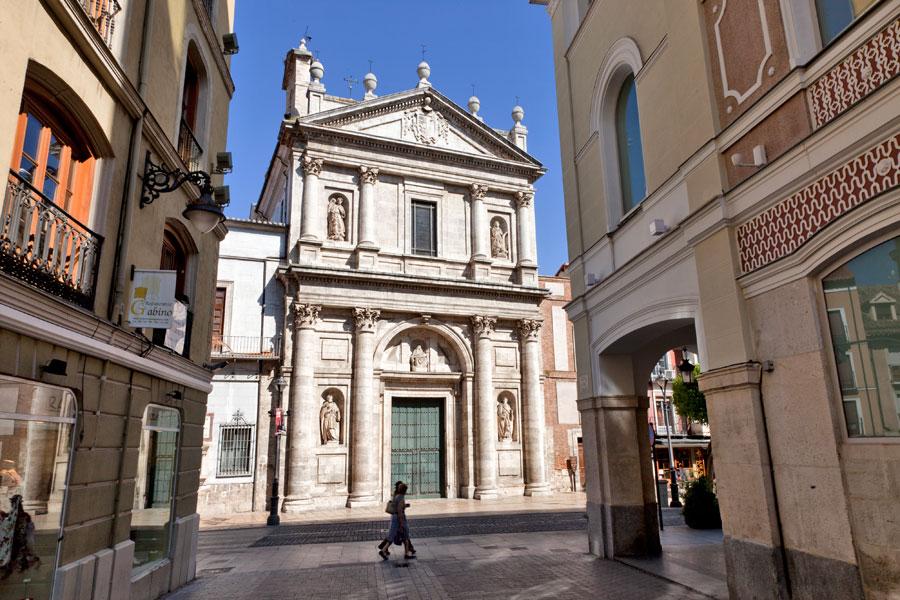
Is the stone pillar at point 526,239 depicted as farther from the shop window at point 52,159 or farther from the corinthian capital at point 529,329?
the shop window at point 52,159

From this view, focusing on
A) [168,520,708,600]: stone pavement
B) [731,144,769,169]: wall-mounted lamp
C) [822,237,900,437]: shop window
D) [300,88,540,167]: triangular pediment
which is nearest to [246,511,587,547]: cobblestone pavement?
[168,520,708,600]: stone pavement

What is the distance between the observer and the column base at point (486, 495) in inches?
899

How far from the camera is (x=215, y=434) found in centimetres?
2114

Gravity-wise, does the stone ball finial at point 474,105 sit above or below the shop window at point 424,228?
above

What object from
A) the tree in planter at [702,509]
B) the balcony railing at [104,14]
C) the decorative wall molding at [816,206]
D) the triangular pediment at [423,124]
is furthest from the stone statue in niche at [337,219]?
the decorative wall molding at [816,206]

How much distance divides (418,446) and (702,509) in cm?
1233

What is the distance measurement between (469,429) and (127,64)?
19050 millimetres

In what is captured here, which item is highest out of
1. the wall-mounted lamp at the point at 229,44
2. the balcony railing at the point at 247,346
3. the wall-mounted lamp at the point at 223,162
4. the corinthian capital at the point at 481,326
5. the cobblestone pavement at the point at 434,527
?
the wall-mounted lamp at the point at 229,44

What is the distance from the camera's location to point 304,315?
73.1 ft

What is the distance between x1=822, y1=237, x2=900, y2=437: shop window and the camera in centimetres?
513

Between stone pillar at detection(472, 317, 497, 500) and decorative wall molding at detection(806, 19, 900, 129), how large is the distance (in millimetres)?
19153

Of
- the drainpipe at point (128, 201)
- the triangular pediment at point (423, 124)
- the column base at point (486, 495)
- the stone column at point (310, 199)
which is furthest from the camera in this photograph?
the triangular pediment at point (423, 124)

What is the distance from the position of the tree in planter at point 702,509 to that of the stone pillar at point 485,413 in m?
10.3

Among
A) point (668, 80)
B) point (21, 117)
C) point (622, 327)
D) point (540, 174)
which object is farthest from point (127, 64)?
point (540, 174)
